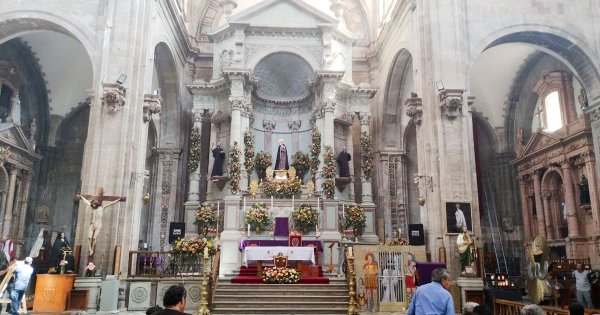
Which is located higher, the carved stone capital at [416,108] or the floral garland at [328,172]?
the carved stone capital at [416,108]

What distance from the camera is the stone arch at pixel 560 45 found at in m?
15.8

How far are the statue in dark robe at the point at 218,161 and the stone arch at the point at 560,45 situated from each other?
1069 centimetres

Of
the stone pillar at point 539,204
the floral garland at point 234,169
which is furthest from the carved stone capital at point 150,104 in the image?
the stone pillar at point 539,204

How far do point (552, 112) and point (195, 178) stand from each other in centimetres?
1547

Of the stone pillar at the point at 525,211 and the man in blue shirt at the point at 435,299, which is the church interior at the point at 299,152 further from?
the man in blue shirt at the point at 435,299

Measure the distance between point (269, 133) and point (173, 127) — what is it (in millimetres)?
4414

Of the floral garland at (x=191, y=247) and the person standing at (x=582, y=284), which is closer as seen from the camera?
the person standing at (x=582, y=284)

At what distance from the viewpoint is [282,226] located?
55.3 feet

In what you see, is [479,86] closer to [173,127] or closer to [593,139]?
[593,139]

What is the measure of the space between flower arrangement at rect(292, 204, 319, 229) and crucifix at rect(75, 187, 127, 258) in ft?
22.0

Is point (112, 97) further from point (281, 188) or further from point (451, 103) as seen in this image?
point (451, 103)

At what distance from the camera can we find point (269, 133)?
2217 cm

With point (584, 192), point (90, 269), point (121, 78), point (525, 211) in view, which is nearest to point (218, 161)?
point (121, 78)

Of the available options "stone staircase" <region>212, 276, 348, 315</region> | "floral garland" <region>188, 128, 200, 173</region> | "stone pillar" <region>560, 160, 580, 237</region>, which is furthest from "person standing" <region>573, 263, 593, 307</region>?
"floral garland" <region>188, 128, 200, 173</region>
